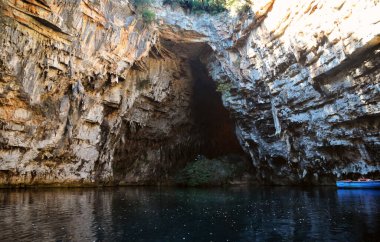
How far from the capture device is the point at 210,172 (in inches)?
1300

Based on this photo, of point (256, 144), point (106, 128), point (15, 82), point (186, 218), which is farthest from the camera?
point (256, 144)

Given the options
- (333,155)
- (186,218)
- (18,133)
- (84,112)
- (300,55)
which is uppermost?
(300,55)

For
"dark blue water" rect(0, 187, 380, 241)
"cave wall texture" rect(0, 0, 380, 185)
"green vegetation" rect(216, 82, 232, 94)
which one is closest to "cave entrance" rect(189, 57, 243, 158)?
"cave wall texture" rect(0, 0, 380, 185)

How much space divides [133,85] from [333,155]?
19.2 m

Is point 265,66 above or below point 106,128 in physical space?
above

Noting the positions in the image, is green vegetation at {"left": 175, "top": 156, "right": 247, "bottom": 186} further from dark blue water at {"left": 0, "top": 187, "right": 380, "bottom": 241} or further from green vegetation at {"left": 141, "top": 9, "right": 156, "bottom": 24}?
dark blue water at {"left": 0, "top": 187, "right": 380, "bottom": 241}

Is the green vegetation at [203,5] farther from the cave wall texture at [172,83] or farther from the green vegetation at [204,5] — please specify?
the cave wall texture at [172,83]

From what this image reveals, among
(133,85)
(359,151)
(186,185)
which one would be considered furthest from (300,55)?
(186,185)

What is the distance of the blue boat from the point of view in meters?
21.9

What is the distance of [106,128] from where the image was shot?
29.9 m

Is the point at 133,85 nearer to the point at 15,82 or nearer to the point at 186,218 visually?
the point at 15,82

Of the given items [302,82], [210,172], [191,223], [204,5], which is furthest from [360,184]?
[204,5]

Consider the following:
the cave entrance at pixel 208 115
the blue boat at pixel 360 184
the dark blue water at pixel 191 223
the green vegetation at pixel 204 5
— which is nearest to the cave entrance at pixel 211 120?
the cave entrance at pixel 208 115

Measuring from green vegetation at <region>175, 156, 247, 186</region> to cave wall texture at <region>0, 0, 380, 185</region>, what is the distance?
98.8 inches
